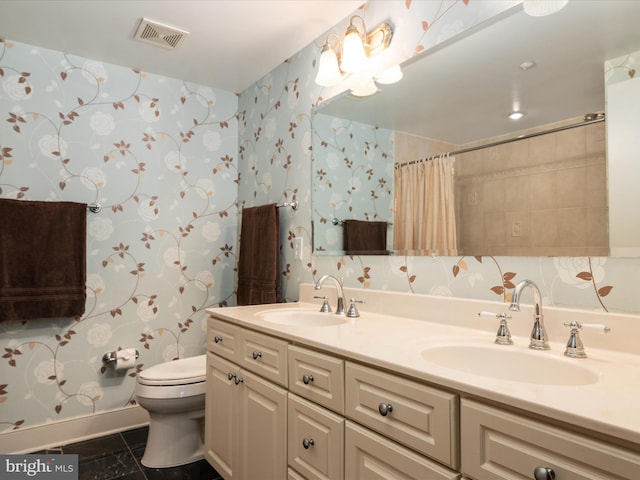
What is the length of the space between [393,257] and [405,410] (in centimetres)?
89

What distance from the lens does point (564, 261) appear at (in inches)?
48.4

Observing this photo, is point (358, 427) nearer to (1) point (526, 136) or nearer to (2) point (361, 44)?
(1) point (526, 136)

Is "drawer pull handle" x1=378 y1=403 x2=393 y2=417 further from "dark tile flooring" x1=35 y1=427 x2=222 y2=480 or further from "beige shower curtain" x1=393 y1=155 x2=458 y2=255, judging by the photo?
"dark tile flooring" x1=35 y1=427 x2=222 y2=480

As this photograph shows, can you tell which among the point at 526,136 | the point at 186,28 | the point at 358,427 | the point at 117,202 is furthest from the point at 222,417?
the point at 186,28

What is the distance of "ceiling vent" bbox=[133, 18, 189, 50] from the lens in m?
2.09

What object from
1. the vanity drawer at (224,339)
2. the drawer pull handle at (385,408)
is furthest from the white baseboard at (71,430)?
the drawer pull handle at (385,408)

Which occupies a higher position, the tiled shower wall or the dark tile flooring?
the tiled shower wall

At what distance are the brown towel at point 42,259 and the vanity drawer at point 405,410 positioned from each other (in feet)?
6.11

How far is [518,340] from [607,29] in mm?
911

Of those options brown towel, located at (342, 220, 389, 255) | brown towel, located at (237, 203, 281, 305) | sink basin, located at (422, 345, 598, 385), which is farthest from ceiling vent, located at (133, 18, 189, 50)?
sink basin, located at (422, 345, 598, 385)

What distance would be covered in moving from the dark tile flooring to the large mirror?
143cm

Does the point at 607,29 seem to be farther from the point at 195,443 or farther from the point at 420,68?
the point at 195,443

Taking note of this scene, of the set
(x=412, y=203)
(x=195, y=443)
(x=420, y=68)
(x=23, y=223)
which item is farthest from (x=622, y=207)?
(x=23, y=223)

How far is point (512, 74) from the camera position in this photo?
136 centimetres
